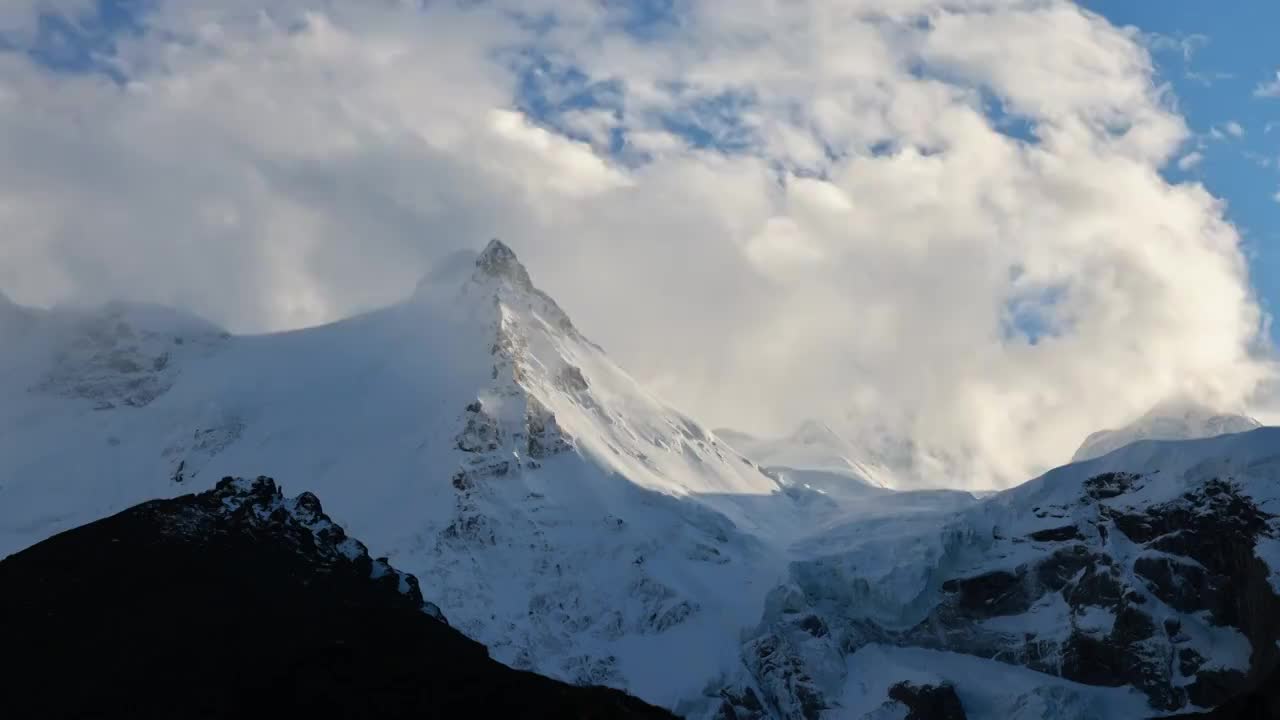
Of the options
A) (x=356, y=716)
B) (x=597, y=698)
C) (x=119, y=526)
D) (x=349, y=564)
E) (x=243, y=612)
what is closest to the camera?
(x=356, y=716)

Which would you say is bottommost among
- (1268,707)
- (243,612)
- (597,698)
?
(1268,707)

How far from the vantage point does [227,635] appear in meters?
151

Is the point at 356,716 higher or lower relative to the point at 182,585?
lower

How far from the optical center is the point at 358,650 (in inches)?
5876

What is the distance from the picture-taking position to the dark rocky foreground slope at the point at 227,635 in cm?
13875

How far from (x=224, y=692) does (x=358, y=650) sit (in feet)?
43.9

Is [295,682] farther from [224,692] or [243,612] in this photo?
[243,612]

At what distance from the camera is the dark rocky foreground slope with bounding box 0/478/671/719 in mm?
138750

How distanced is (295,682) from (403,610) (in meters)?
30.8

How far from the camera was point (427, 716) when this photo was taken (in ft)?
449

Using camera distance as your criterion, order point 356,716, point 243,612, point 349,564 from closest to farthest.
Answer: point 356,716
point 243,612
point 349,564

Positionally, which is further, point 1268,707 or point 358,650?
point 358,650

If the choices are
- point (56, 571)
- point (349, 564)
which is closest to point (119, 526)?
point (56, 571)

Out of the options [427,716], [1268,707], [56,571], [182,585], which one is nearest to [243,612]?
[182,585]
